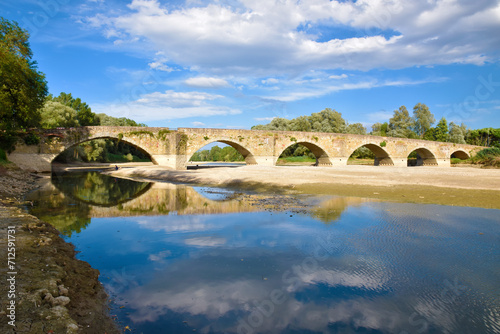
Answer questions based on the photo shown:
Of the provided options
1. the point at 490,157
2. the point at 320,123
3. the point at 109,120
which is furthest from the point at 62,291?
the point at 109,120

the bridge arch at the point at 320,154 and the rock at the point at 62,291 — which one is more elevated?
the bridge arch at the point at 320,154

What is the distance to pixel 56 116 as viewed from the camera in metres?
49.8

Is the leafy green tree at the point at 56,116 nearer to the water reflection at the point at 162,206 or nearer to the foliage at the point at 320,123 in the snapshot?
the water reflection at the point at 162,206

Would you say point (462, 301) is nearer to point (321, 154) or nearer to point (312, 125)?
point (321, 154)

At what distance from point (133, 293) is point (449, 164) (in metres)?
68.8

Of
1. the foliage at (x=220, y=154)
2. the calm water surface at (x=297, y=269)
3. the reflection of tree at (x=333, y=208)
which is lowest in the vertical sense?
the calm water surface at (x=297, y=269)

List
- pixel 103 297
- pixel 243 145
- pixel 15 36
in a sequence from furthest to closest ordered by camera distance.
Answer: pixel 243 145 → pixel 15 36 → pixel 103 297

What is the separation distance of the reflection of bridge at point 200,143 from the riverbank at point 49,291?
31324 mm

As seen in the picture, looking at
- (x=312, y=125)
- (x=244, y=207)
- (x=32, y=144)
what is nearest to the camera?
(x=244, y=207)

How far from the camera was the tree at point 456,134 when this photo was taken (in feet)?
258

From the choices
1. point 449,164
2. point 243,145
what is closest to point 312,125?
point 449,164

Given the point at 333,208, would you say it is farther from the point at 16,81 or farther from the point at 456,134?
the point at 456,134

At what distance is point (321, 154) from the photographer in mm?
48406

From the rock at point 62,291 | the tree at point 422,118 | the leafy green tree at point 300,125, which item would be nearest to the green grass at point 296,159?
the leafy green tree at point 300,125
